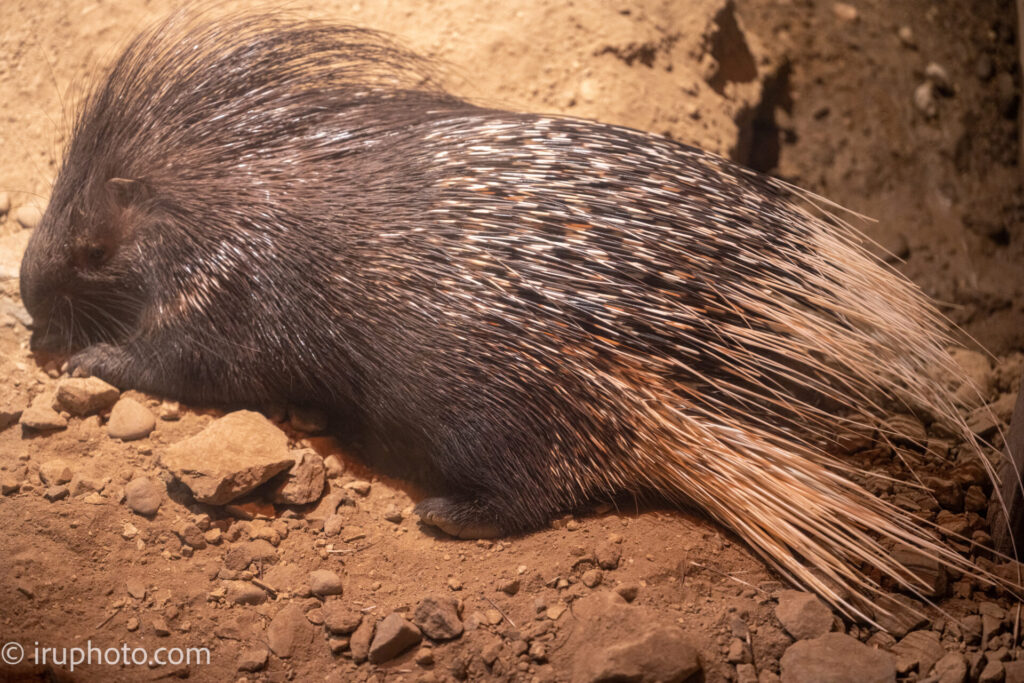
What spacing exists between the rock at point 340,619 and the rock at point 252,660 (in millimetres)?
149

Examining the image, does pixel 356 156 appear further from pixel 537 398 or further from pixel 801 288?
pixel 801 288

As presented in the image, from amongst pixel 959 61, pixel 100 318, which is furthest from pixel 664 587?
pixel 959 61

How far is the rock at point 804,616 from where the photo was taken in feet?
5.78

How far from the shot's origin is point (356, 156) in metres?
2.45

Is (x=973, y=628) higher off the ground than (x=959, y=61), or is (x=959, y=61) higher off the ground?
(x=959, y=61)

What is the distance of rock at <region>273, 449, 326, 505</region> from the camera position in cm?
216

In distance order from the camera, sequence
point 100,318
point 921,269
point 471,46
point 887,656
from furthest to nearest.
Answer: point 921,269 → point 471,46 → point 100,318 → point 887,656

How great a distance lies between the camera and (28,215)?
9.18ft

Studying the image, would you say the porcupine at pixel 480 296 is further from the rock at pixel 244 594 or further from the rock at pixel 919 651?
the rock at pixel 244 594

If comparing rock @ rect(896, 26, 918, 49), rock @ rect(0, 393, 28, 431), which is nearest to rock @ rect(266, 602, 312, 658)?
rock @ rect(0, 393, 28, 431)

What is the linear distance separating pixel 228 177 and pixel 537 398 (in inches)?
48.8

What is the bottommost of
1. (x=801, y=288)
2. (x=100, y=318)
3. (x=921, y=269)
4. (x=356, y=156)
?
(x=100, y=318)

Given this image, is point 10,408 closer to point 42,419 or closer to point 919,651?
point 42,419

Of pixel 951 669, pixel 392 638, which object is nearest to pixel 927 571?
pixel 951 669
